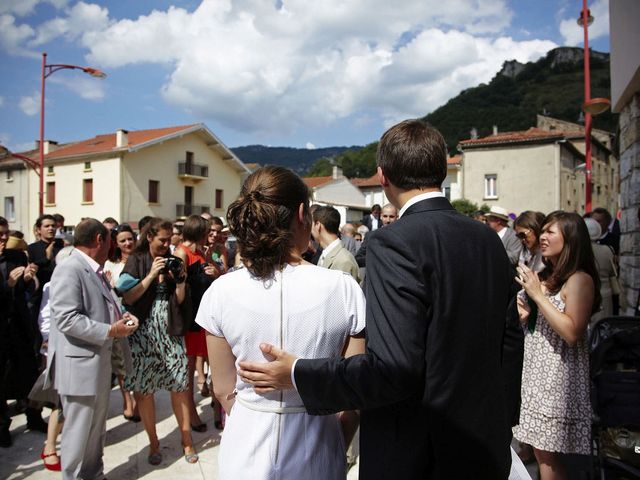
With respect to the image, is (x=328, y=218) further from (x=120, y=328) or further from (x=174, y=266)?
(x=120, y=328)

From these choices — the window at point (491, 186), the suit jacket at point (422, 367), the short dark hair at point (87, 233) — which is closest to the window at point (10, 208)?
the window at point (491, 186)

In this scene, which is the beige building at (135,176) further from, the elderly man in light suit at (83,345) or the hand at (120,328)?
the hand at (120,328)

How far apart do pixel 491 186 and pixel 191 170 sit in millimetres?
21717

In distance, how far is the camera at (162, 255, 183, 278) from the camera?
388 centimetres

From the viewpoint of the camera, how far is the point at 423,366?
4.64 feet

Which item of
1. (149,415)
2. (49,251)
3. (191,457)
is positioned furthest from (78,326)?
(49,251)

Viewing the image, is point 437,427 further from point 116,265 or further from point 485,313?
point 116,265

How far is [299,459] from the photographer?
5.36 ft

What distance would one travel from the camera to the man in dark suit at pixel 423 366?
4.55 feet

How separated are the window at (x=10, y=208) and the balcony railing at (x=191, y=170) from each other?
1269 cm

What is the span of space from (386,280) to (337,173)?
45.4 m

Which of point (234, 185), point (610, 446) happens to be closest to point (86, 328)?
point (610, 446)

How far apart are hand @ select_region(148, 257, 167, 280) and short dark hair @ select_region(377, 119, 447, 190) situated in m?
2.72

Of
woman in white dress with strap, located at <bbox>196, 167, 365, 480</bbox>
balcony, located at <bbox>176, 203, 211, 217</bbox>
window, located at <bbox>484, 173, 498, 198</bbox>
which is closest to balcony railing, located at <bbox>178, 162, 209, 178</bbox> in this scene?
balcony, located at <bbox>176, 203, 211, 217</bbox>
